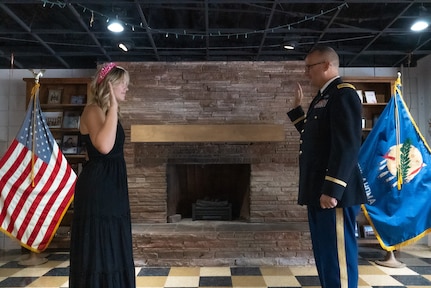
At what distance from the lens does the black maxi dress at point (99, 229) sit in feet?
4.64

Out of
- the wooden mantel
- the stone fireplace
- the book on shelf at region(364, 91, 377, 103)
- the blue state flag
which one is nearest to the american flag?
the stone fireplace

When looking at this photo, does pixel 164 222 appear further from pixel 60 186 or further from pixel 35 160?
pixel 35 160

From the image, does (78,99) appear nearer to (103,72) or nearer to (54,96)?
(54,96)

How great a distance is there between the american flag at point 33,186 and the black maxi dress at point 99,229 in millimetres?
2123

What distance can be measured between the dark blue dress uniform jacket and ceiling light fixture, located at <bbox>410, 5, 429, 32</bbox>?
2084 mm

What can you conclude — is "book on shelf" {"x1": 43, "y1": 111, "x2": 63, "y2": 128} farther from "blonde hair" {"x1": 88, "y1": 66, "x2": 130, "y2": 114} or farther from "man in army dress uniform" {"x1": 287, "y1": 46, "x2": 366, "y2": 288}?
"man in army dress uniform" {"x1": 287, "y1": 46, "x2": 366, "y2": 288}

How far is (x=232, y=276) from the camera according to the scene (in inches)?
116

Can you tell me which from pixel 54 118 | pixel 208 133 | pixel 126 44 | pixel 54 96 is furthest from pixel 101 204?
pixel 54 96

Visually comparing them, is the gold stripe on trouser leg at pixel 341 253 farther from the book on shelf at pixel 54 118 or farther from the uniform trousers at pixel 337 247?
the book on shelf at pixel 54 118

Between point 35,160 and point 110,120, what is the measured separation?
7.60 ft

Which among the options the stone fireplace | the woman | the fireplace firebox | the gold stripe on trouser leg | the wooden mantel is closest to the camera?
the woman

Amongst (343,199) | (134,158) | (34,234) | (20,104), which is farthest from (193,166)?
(343,199)

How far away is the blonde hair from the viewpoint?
4.71ft

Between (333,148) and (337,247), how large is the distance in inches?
17.4
